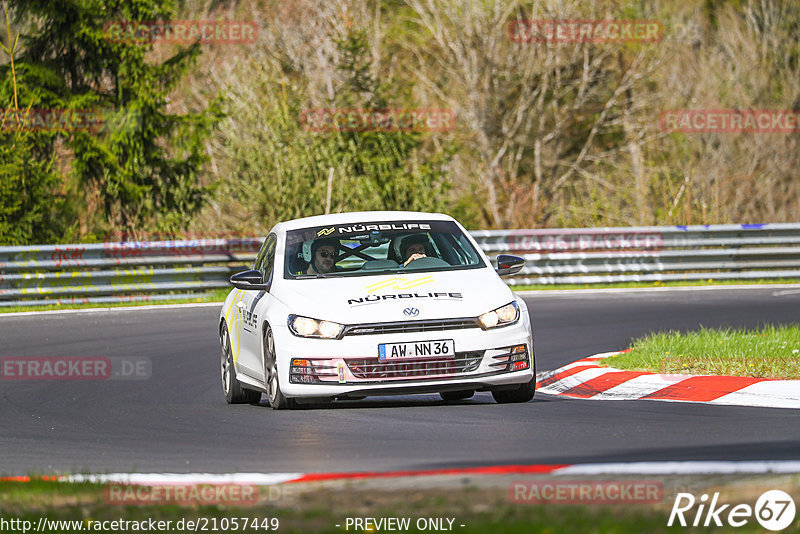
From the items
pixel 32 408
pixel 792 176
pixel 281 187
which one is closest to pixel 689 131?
pixel 792 176

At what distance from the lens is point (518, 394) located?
33.8ft

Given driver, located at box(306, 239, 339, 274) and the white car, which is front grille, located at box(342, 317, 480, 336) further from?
driver, located at box(306, 239, 339, 274)

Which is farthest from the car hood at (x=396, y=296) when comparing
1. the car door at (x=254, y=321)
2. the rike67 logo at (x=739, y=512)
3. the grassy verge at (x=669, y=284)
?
the grassy verge at (x=669, y=284)

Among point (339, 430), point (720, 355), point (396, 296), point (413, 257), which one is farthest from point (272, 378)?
point (720, 355)

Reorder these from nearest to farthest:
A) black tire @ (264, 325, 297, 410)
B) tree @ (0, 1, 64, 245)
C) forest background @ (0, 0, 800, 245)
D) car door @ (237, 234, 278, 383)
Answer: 1. black tire @ (264, 325, 297, 410)
2. car door @ (237, 234, 278, 383)
3. tree @ (0, 1, 64, 245)
4. forest background @ (0, 0, 800, 245)

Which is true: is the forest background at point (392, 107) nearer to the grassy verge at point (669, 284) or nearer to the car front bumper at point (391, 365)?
the grassy verge at point (669, 284)

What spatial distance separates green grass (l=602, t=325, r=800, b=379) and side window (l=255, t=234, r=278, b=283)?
3077 mm

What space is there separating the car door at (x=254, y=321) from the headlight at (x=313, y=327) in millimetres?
590

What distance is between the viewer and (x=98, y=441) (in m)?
9.05

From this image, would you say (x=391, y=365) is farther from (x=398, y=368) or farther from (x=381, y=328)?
(x=381, y=328)

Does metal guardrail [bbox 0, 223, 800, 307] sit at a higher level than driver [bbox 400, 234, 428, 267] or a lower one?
lower

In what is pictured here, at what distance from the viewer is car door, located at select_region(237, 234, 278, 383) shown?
10.6 m

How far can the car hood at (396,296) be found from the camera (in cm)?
978

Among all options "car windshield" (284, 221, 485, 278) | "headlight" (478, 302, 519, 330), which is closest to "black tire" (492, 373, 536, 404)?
"headlight" (478, 302, 519, 330)
